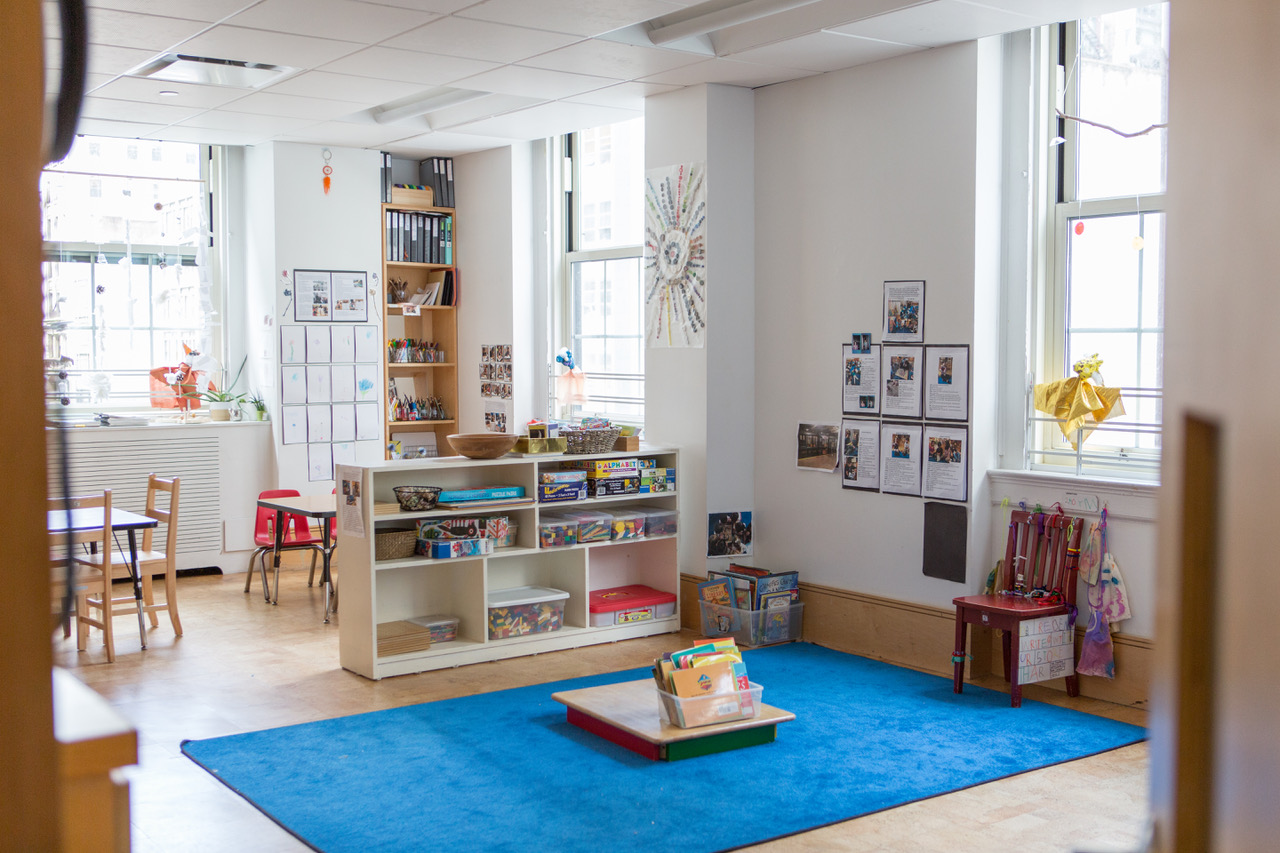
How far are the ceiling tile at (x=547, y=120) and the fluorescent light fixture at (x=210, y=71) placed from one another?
4.94ft

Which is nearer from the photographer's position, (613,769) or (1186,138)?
(1186,138)

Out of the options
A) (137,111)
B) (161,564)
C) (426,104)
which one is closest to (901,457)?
(426,104)

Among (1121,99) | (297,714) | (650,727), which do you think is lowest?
(297,714)

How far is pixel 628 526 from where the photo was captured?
6074 millimetres

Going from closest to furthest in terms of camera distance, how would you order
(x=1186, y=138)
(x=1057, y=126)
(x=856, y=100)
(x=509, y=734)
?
(x=1186, y=138)
(x=509, y=734)
(x=1057, y=126)
(x=856, y=100)

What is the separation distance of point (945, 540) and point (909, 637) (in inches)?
21.4

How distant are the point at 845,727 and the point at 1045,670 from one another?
953 mm

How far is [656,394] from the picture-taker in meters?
6.48

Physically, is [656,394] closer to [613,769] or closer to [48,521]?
[613,769]

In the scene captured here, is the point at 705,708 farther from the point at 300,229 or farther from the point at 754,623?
the point at 300,229

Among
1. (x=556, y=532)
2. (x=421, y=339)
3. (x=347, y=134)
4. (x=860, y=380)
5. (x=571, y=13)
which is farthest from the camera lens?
(x=421, y=339)

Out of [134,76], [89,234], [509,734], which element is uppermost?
[134,76]

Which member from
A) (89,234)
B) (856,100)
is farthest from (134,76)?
(856,100)

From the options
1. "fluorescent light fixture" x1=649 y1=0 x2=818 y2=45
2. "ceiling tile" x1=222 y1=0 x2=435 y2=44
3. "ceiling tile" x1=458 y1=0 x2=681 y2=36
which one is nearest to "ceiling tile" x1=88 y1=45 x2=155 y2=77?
"ceiling tile" x1=222 y1=0 x2=435 y2=44
